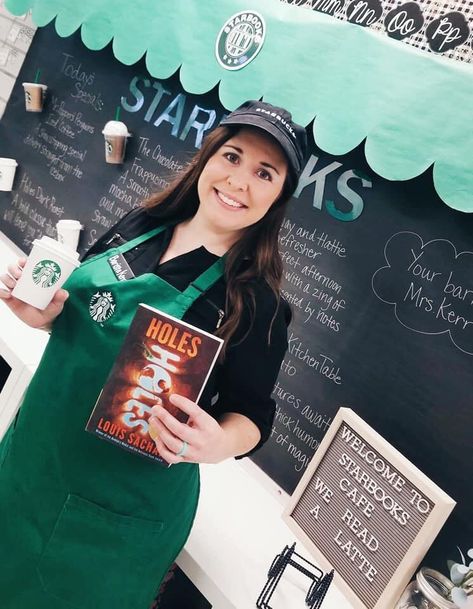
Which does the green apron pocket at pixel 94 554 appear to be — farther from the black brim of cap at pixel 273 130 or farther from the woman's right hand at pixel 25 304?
the black brim of cap at pixel 273 130

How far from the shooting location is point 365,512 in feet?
4.39

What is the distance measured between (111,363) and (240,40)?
1254 mm

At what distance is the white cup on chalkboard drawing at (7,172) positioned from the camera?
2.83 meters

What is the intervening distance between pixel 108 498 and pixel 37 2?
2.33 metres

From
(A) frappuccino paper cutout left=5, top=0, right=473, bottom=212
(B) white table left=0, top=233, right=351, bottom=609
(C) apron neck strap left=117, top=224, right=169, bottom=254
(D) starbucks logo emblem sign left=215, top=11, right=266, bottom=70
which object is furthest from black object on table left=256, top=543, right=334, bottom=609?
(D) starbucks logo emblem sign left=215, top=11, right=266, bottom=70

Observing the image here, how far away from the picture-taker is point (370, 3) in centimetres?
155

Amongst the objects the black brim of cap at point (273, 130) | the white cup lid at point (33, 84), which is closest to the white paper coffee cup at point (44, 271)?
the black brim of cap at point (273, 130)

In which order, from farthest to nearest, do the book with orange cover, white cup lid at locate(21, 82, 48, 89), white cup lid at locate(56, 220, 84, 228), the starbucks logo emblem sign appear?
white cup lid at locate(21, 82, 48, 89) < white cup lid at locate(56, 220, 84, 228) < the starbucks logo emblem sign < the book with orange cover

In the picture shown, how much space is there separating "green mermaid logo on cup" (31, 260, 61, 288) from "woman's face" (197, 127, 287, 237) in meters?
0.33

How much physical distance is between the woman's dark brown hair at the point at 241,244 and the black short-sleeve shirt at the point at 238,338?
0.08ft

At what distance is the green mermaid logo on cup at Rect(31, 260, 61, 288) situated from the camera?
1021 millimetres

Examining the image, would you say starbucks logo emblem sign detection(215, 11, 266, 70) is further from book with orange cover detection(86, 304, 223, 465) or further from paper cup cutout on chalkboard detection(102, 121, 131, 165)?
book with orange cover detection(86, 304, 223, 465)

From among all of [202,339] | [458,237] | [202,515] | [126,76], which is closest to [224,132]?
[202,339]

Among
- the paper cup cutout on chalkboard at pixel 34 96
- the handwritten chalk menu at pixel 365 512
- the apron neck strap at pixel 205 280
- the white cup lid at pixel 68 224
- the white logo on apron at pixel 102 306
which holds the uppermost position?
the paper cup cutout on chalkboard at pixel 34 96
